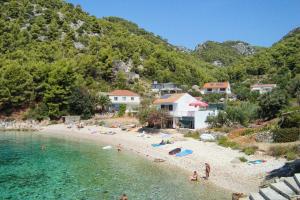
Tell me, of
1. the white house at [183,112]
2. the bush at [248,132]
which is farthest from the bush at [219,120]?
the bush at [248,132]

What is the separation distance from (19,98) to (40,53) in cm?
2631

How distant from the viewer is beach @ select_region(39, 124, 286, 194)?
25281mm

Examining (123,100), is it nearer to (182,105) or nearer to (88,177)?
(182,105)

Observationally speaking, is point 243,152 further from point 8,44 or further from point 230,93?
point 8,44

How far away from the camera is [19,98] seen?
7494 cm

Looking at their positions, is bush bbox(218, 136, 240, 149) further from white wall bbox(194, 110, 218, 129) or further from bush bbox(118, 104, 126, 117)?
bush bbox(118, 104, 126, 117)

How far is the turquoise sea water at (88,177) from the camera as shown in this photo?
77.8ft

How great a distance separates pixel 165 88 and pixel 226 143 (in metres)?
59.5

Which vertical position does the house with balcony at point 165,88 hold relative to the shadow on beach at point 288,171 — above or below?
above

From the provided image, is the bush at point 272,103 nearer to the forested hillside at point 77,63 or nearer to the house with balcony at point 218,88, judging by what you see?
the forested hillside at point 77,63

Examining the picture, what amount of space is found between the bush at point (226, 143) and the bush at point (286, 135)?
4.00 meters

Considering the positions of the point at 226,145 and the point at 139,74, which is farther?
the point at 139,74

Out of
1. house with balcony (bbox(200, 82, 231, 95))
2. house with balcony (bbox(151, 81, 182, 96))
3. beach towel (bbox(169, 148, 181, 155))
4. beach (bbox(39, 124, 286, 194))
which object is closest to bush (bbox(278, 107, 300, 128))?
beach (bbox(39, 124, 286, 194))

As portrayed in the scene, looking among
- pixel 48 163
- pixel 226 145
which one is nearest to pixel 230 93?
pixel 226 145
